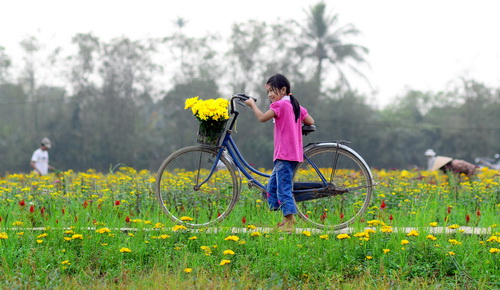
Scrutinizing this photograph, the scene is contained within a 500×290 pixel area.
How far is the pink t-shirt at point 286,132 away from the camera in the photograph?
507 cm

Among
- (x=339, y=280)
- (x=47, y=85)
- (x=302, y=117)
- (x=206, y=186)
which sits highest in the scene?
(x=47, y=85)

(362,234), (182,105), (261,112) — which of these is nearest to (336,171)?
(261,112)

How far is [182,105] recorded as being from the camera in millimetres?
34875

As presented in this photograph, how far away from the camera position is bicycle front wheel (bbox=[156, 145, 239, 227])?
17.5ft

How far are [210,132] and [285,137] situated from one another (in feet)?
2.31

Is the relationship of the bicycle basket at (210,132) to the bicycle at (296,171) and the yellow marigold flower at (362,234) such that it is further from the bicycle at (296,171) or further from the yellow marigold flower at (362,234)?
the yellow marigold flower at (362,234)

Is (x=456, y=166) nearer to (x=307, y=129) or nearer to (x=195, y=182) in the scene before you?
(x=307, y=129)

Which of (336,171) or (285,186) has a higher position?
(336,171)

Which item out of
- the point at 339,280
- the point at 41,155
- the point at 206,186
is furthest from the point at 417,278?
the point at 41,155

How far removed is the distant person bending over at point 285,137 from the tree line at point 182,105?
27921 mm

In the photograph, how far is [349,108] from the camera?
1403 inches

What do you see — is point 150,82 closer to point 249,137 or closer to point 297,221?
point 249,137

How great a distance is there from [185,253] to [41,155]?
8.74 metres

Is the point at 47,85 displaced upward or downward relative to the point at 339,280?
upward
